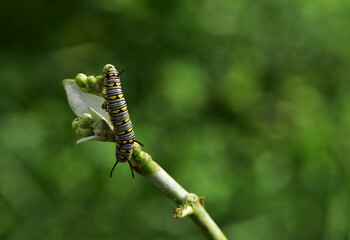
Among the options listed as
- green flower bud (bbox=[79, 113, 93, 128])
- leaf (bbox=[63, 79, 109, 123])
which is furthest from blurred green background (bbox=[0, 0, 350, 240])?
green flower bud (bbox=[79, 113, 93, 128])

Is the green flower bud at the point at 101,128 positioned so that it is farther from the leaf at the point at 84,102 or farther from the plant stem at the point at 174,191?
the leaf at the point at 84,102

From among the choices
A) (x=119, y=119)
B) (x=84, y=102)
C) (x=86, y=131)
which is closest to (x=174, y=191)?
(x=119, y=119)

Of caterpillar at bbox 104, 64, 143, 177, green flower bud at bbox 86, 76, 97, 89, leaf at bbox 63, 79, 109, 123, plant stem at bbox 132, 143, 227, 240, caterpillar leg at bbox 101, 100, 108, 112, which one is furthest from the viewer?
leaf at bbox 63, 79, 109, 123

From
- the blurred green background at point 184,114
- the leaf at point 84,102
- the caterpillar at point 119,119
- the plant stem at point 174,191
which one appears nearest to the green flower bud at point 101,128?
the caterpillar at point 119,119

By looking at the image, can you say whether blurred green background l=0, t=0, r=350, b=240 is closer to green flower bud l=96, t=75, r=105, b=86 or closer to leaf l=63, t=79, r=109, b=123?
leaf l=63, t=79, r=109, b=123

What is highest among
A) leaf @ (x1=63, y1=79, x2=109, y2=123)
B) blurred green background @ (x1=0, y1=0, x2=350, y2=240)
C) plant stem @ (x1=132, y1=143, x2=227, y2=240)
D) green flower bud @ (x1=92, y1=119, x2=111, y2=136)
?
blurred green background @ (x1=0, y1=0, x2=350, y2=240)

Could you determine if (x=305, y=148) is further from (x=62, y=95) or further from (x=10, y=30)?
(x=10, y=30)
